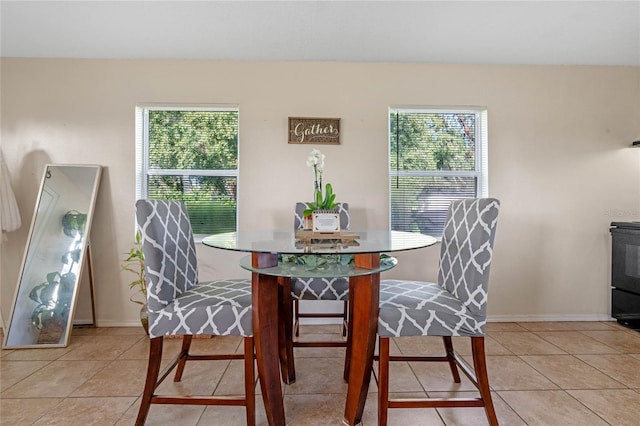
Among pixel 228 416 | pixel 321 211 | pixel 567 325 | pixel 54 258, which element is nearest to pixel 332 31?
pixel 321 211

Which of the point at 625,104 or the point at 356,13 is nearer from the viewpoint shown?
the point at 356,13

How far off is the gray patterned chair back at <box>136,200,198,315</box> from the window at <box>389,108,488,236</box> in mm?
1795

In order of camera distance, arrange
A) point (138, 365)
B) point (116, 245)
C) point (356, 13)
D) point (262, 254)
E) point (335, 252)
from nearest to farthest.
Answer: point (335, 252) → point (262, 254) → point (138, 365) → point (356, 13) → point (116, 245)

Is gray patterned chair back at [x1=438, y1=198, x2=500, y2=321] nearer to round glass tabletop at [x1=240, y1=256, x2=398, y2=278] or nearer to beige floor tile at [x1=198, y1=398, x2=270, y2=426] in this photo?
round glass tabletop at [x1=240, y1=256, x2=398, y2=278]

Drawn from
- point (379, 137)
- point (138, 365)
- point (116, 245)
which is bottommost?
point (138, 365)

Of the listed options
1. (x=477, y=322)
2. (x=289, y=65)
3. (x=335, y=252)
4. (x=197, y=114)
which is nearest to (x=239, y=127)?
(x=197, y=114)

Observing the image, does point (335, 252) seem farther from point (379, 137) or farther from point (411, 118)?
point (411, 118)

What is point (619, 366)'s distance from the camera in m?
2.04

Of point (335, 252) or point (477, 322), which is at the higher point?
point (335, 252)

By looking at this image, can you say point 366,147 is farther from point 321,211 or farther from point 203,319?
point 203,319

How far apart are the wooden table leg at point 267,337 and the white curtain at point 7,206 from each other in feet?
7.82

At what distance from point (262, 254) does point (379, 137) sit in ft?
5.98

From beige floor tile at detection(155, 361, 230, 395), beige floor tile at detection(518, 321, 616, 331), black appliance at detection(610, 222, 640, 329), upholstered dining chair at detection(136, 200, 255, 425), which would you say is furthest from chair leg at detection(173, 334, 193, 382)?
black appliance at detection(610, 222, 640, 329)

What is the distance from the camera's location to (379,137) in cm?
280
